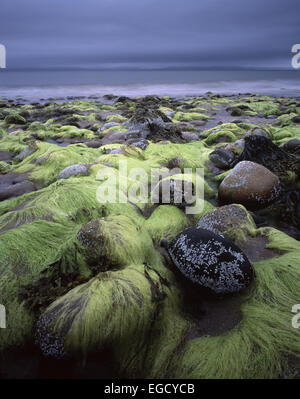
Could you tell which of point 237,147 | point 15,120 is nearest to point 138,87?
point 15,120

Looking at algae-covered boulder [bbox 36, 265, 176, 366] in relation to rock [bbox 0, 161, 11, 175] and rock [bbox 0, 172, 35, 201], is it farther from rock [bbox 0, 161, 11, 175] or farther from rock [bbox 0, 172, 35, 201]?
rock [bbox 0, 161, 11, 175]

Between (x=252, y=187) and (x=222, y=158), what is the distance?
1683 mm

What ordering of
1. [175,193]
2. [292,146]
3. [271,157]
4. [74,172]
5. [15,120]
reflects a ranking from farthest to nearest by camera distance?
[15,120]
[292,146]
[271,157]
[74,172]
[175,193]

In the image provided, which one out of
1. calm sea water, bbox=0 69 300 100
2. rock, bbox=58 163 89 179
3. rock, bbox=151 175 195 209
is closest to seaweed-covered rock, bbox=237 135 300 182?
rock, bbox=151 175 195 209

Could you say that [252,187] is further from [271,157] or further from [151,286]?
[151,286]

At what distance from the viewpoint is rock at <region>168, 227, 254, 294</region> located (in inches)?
69.2

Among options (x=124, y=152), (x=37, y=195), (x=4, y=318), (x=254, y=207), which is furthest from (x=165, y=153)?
(x=4, y=318)

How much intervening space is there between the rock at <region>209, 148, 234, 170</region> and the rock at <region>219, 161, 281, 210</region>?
1.32 meters

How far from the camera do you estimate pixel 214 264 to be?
1.77m

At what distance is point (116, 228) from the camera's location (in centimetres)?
215

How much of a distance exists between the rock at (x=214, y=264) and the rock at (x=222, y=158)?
9.36ft

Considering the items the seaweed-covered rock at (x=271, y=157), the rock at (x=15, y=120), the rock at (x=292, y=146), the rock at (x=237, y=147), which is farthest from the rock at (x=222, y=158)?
the rock at (x=15, y=120)
